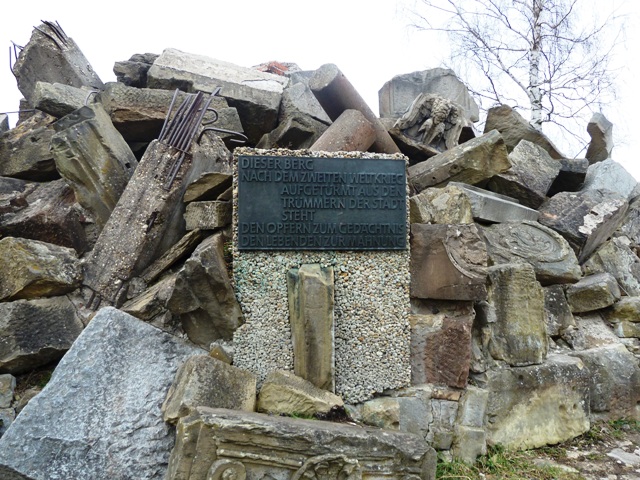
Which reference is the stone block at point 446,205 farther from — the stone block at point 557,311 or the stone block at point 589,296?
the stone block at point 589,296

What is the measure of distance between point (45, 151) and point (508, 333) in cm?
397

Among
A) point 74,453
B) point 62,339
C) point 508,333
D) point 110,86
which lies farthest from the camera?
point 110,86

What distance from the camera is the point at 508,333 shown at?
3.89 metres

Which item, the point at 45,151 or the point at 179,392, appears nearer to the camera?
the point at 179,392

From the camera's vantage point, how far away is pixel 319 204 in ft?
11.5

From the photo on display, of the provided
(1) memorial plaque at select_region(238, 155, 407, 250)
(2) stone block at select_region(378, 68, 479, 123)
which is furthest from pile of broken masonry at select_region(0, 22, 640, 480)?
(2) stone block at select_region(378, 68, 479, 123)

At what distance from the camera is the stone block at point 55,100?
15.6 ft

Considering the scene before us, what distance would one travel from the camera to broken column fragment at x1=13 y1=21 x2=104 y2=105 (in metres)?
5.53

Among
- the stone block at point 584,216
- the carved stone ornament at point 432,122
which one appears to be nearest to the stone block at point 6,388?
the carved stone ornament at point 432,122

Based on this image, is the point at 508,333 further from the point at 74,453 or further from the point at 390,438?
the point at 74,453

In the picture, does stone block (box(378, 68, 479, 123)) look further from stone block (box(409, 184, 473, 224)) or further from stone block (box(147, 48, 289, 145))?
stone block (box(409, 184, 473, 224))

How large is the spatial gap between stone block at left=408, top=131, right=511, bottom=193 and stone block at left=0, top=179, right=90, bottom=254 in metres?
2.70

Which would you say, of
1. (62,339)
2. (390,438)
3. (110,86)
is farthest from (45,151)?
(390,438)

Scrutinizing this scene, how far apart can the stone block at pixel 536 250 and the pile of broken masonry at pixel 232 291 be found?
18mm
